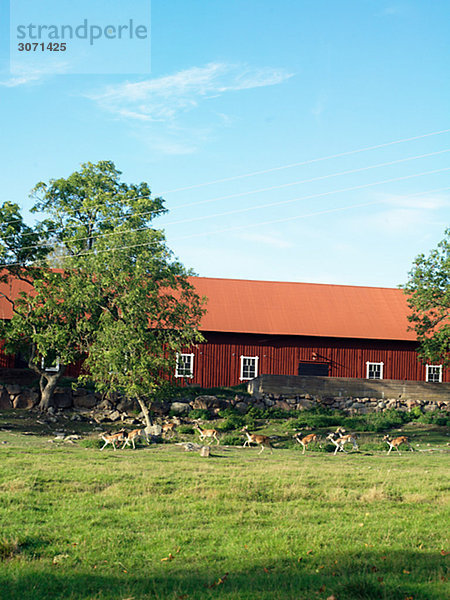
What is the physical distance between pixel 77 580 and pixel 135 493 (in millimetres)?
5692

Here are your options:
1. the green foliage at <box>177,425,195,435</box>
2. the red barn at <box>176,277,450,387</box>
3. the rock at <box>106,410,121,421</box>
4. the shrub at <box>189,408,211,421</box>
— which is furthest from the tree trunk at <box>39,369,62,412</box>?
the red barn at <box>176,277,450,387</box>

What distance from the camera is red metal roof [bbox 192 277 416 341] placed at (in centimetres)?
4456

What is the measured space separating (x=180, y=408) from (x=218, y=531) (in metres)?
24.5

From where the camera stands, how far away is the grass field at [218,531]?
7633 mm

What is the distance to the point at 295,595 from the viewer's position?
287 inches

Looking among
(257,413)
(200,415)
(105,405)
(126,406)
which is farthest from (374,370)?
(105,405)

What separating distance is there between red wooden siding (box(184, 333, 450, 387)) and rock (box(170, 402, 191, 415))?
9.13 m

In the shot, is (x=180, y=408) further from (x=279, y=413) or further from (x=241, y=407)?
(x=279, y=413)

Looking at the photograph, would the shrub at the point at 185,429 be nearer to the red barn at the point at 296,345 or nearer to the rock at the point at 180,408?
the rock at the point at 180,408

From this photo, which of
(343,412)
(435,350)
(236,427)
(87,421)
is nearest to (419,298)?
(435,350)

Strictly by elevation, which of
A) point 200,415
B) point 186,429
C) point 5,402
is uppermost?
point 5,402

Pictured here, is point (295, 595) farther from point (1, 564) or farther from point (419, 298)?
point (419, 298)

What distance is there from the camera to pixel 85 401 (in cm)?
3488

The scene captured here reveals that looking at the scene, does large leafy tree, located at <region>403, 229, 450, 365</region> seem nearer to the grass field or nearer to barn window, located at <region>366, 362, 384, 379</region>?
barn window, located at <region>366, 362, 384, 379</region>
